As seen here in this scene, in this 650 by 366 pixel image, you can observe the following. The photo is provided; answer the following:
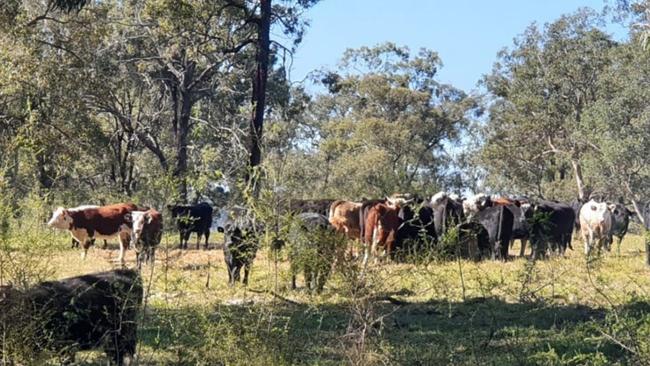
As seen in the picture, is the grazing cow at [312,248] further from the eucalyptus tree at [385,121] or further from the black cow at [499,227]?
the eucalyptus tree at [385,121]

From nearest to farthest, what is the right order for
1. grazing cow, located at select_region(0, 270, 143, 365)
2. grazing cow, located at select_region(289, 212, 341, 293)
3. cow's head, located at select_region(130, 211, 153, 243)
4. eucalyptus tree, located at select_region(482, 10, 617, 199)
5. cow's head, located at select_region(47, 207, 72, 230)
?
grazing cow, located at select_region(0, 270, 143, 365) < grazing cow, located at select_region(289, 212, 341, 293) < cow's head, located at select_region(130, 211, 153, 243) < cow's head, located at select_region(47, 207, 72, 230) < eucalyptus tree, located at select_region(482, 10, 617, 199)

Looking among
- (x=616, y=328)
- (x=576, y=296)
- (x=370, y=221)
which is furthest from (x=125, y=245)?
(x=616, y=328)

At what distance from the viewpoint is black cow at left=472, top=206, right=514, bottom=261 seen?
57.2ft

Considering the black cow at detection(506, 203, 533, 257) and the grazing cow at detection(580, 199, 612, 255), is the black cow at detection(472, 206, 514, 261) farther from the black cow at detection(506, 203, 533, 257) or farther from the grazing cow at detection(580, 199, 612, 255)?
the grazing cow at detection(580, 199, 612, 255)

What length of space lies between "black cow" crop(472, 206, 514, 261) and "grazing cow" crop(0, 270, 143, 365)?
11.7 m

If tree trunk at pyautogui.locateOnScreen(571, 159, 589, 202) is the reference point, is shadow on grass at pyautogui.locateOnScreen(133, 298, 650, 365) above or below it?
below

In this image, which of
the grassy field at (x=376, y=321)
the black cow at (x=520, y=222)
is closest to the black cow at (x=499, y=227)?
the black cow at (x=520, y=222)

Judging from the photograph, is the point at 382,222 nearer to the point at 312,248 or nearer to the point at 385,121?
the point at 312,248

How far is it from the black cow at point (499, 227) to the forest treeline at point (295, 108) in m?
4.72

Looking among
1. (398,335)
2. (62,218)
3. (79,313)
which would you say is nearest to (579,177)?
(62,218)

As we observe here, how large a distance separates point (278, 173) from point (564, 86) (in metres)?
35.6

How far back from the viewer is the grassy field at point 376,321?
532 cm

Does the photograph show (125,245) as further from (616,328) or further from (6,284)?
(616,328)

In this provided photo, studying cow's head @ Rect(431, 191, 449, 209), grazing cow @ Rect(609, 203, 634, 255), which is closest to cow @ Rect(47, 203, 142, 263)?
cow's head @ Rect(431, 191, 449, 209)
